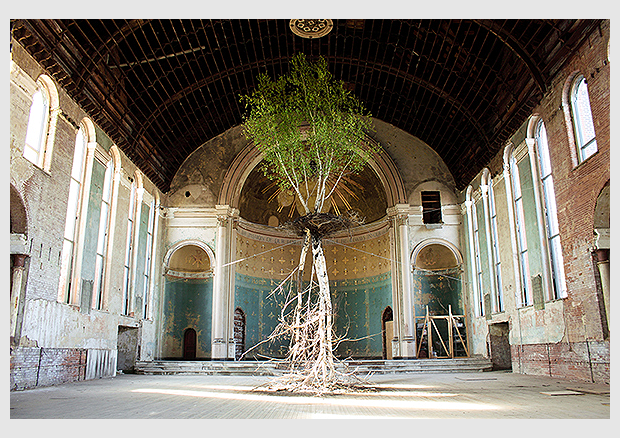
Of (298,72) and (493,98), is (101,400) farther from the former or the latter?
(493,98)

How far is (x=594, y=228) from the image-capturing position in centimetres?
1212

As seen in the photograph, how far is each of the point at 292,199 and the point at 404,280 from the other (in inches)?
333

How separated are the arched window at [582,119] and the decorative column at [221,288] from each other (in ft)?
51.3

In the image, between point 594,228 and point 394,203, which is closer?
point 594,228

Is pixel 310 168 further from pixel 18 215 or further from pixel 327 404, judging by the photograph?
pixel 18 215

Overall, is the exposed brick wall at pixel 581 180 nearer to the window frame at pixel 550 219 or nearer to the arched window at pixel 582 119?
the arched window at pixel 582 119

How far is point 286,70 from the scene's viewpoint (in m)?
21.3

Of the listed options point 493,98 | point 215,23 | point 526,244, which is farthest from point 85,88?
point 526,244

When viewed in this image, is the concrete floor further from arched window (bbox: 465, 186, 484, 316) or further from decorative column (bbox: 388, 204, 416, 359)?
decorative column (bbox: 388, 204, 416, 359)

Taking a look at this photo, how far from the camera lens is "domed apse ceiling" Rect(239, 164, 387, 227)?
2584cm

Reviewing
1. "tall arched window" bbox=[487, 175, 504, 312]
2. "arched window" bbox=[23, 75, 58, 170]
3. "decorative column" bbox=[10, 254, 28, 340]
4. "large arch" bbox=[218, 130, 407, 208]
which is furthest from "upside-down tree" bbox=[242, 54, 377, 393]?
"large arch" bbox=[218, 130, 407, 208]

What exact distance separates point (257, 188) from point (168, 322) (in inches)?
339

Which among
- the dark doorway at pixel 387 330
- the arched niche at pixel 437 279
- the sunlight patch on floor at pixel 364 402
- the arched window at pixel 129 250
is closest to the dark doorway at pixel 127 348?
the arched window at pixel 129 250

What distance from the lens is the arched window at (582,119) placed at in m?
12.5
